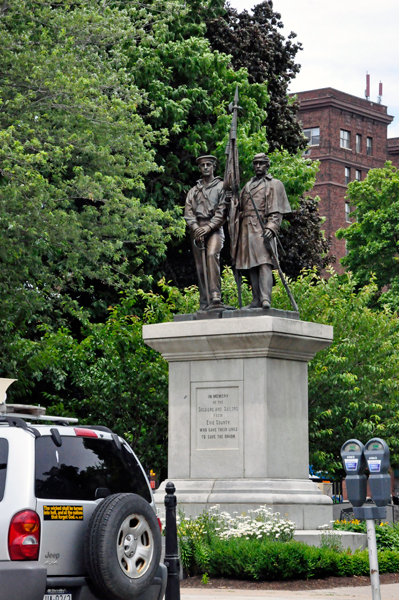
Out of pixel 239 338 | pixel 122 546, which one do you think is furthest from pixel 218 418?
pixel 122 546

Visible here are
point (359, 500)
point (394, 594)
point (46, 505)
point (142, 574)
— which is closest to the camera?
point (46, 505)

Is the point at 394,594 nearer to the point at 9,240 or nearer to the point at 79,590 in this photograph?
the point at 79,590

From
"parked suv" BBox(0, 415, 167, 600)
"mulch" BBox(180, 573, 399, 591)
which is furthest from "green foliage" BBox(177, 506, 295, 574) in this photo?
"parked suv" BBox(0, 415, 167, 600)

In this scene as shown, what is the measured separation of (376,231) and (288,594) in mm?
38140

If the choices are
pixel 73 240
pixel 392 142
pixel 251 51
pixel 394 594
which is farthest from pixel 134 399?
pixel 392 142

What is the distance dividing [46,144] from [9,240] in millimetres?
2080

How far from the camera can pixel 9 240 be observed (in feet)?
69.9

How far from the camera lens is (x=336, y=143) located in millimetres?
74188

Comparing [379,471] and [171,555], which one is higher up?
[379,471]

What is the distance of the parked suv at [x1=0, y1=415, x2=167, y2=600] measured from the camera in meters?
7.51

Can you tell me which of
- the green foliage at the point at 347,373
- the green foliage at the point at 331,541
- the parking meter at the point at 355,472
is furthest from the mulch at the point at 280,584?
the green foliage at the point at 347,373

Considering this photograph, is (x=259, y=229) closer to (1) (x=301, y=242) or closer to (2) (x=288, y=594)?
(2) (x=288, y=594)

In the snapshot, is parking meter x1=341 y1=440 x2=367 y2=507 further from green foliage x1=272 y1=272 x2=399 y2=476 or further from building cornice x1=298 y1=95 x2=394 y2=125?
building cornice x1=298 y1=95 x2=394 y2=125

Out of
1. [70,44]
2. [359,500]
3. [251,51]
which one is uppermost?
[251,51]
